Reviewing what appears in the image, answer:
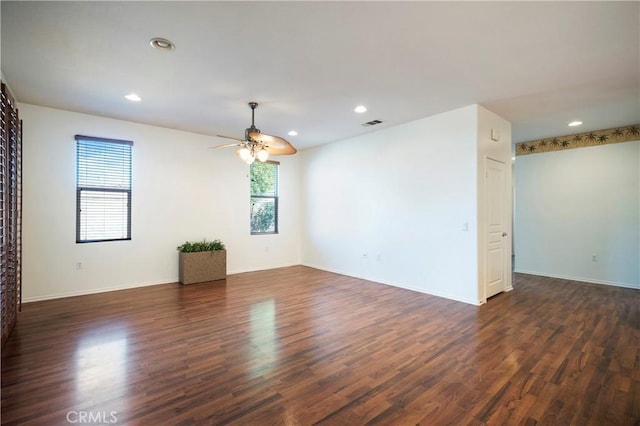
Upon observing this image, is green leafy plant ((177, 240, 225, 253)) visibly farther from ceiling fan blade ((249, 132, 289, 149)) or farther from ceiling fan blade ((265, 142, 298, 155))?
ceiling fan blade ((249, 132, 289, 149))

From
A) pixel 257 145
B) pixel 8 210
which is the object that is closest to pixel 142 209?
pixel 8 210

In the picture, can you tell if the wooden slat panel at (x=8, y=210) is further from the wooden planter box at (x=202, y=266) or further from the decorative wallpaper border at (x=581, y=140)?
the decorative wallpaper border at (x=581, y=140)

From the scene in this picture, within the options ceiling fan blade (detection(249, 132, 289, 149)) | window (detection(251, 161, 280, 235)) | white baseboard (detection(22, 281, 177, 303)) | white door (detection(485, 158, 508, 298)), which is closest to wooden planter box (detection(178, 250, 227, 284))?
white baseboard (detection(22, 281, 177, 303))

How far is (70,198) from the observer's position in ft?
14.9

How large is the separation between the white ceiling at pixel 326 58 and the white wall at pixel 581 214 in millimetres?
1071

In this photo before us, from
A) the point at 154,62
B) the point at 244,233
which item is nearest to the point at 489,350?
the point at 154,62

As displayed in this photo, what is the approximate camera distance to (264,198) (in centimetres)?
686

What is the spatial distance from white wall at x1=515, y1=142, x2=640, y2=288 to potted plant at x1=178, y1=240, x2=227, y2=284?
20.5ft

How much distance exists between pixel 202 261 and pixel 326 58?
421 cm

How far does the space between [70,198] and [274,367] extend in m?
4.29

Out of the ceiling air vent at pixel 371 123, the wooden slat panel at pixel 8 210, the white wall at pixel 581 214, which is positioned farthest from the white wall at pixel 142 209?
the white wall at pixel 581 214

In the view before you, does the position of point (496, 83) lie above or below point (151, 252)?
above

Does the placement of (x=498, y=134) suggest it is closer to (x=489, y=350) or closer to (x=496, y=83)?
(x=496, y=83)

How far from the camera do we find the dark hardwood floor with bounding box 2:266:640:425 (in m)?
1.93
